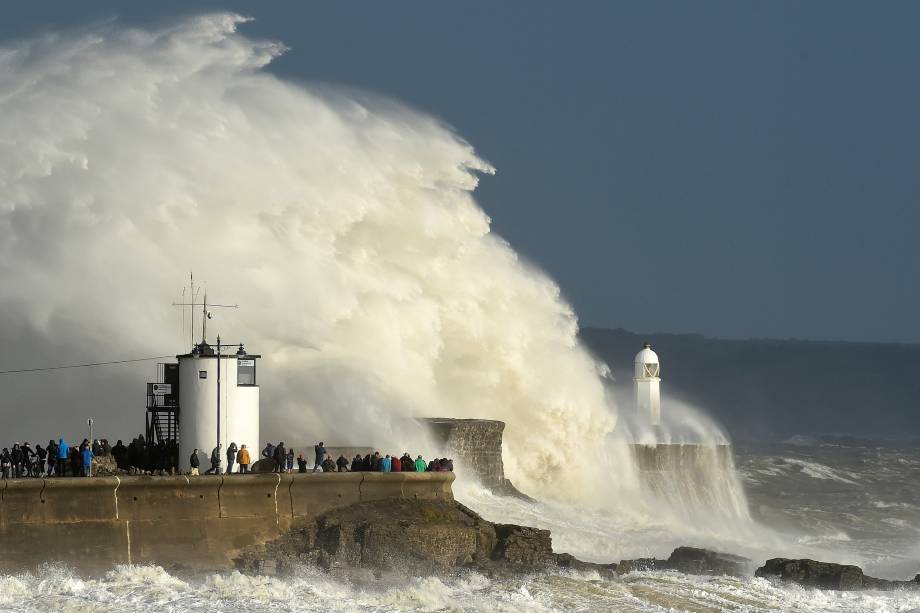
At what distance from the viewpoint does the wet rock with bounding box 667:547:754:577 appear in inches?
874

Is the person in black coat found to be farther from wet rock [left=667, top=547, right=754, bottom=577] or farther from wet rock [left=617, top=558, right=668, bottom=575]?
wet rock [left=667, top=547, right=754, bottom=577]

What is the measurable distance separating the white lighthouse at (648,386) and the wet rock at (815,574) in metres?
16.6

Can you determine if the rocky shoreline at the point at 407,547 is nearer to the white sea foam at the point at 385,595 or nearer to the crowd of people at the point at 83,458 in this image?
the white sea foam at the point at 385,595

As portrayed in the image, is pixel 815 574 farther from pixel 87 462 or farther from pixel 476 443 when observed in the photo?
pixel 87 462

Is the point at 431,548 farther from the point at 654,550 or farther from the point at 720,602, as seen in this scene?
the point at 654,550

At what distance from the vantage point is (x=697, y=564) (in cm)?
2228

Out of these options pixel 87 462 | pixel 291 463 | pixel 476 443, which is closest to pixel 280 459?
pixel 291 463

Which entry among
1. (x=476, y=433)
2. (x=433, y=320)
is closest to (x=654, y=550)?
(x=476, y=433)

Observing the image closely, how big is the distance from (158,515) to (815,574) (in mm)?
8634

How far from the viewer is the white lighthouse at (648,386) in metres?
38.9

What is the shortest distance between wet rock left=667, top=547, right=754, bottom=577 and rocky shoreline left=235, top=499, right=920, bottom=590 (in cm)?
117

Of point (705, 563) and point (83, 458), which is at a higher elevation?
point (83, 458)

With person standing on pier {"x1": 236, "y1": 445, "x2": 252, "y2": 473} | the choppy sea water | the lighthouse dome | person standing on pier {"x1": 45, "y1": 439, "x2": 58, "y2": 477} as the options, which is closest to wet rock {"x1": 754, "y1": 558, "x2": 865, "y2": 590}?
the choppy sea water

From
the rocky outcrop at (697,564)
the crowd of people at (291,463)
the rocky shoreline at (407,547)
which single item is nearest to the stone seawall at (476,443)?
the crowd of people at (291,463)
